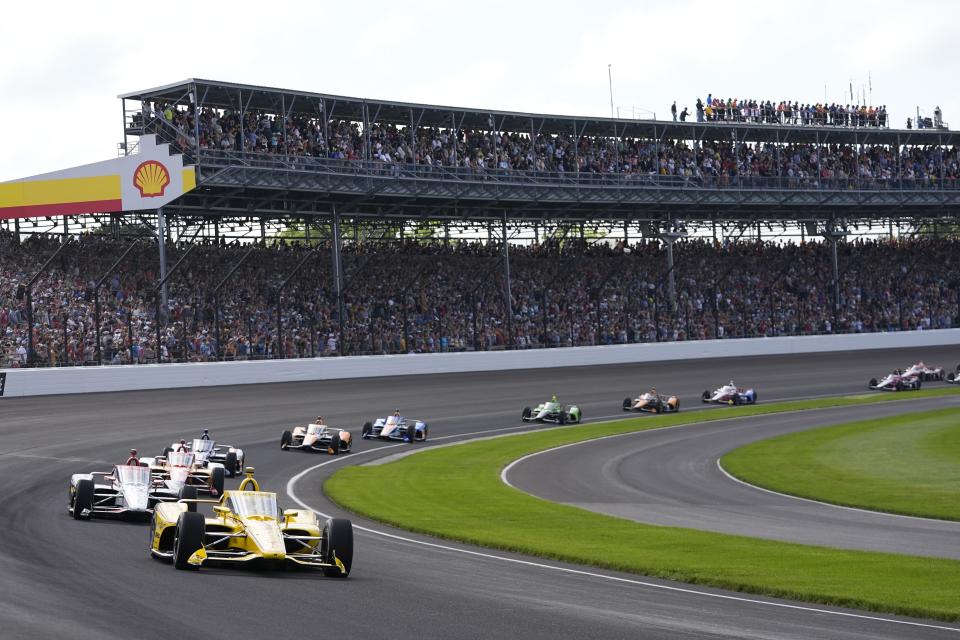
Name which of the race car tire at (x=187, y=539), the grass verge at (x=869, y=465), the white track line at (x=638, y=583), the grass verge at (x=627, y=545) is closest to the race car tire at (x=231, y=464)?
the grass verge at (x=627, y=545)

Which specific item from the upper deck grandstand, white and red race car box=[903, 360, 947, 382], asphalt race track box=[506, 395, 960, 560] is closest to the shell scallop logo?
the upper deck grandstand

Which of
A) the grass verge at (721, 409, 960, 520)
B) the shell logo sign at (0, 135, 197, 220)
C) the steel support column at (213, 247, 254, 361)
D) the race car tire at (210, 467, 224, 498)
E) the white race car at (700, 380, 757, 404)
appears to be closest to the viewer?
the race car tire at (210, 467, 224, 498)

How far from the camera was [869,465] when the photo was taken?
28359 mm

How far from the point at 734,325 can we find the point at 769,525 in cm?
4363

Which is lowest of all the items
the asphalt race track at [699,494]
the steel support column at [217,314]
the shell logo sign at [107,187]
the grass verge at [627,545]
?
the asphalt race track at [699,494]

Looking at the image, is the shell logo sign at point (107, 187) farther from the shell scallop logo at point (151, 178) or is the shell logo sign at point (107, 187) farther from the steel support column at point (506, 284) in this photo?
the steel support column at point (506, 284)

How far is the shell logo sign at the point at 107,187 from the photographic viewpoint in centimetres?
4769

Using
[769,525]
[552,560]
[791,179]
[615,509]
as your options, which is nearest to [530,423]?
[615,509]

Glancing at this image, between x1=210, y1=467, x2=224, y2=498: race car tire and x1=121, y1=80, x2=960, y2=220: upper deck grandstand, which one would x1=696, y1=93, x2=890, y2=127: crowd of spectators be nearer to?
x1=121, y1=80, x2=960, y2=220: upper deck grandstand

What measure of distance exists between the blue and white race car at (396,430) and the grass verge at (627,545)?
15.5ft

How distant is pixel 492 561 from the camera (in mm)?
15570

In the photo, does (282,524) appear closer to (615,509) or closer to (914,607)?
(914,607)

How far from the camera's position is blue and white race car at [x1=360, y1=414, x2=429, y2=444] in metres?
33.3

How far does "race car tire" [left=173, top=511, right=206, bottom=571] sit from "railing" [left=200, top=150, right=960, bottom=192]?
116 feet
